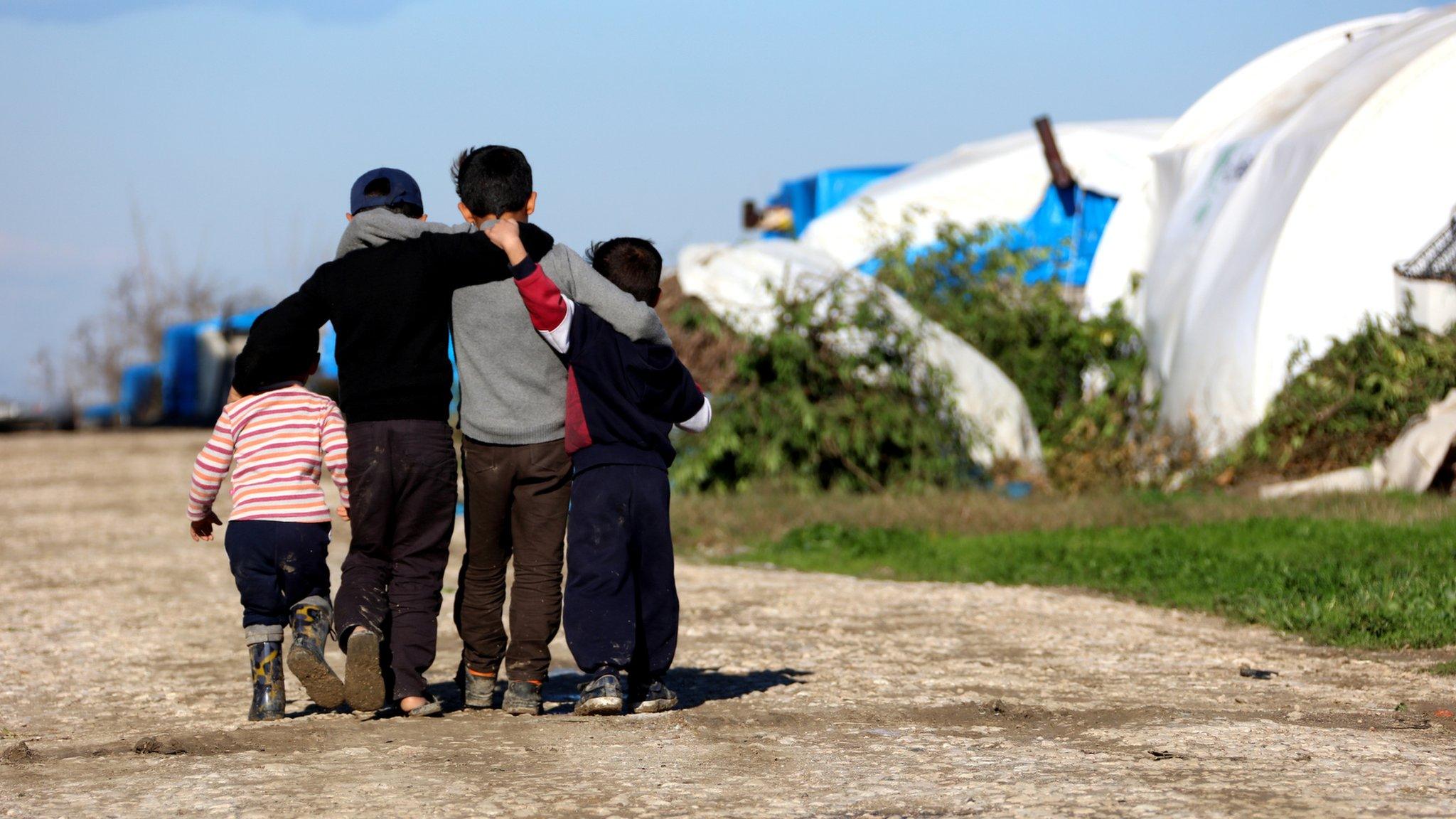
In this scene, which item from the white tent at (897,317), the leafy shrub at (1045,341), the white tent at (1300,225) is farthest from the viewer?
the leafy shrub at (1045,341)

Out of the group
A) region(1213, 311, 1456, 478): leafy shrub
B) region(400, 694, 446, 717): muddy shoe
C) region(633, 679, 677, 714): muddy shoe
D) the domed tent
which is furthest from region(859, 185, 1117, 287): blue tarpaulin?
region(400, 694, 446, 717): muddy shoe

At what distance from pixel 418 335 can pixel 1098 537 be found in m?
5.93

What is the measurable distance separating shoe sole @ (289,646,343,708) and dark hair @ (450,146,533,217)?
1472 mm

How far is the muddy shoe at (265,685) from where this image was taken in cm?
494

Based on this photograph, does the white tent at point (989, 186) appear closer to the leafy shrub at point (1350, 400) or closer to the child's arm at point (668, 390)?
the leafy shrub at point (1350, 400)

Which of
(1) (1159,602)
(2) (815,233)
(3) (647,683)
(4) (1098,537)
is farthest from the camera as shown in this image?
(2) (815,233)

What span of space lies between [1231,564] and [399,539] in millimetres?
5114

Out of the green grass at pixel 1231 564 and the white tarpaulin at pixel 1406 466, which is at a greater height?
the white tarpaulin at pixel 1406 466

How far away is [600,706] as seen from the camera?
4.80m

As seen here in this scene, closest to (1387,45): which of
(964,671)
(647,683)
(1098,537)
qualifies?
(1098,537)

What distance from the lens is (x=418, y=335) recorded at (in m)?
→ 4.87

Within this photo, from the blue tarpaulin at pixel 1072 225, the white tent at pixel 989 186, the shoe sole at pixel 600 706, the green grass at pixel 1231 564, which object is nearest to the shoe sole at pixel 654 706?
the shoe sole at pixel 600 706

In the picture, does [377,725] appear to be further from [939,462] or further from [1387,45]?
[1387,45]

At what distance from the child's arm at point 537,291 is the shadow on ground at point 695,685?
131 centimetres
